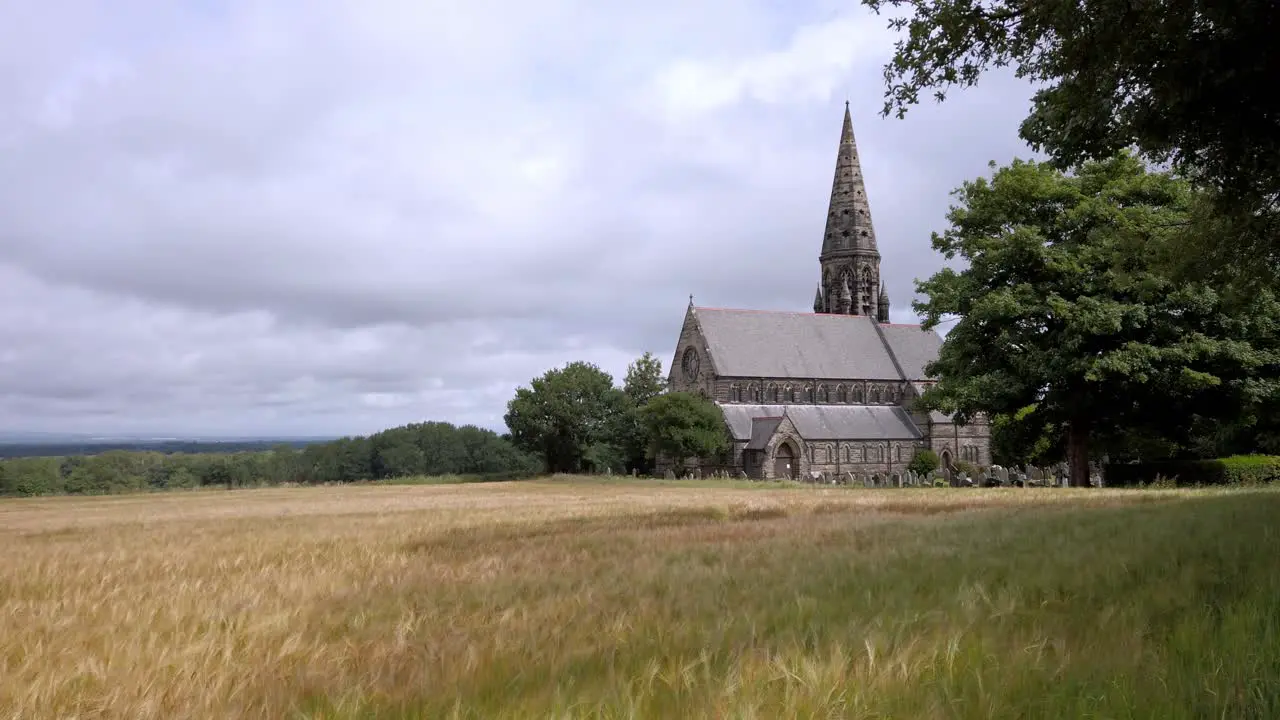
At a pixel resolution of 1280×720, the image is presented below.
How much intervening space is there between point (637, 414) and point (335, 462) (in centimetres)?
7632

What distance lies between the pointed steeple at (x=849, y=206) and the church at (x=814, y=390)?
960 cm

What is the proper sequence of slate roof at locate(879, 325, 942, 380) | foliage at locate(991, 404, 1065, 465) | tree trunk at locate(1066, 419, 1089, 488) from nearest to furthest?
tree trunk at locate(1066, 419, 1089, 488) → foliage at locate(991, 404, 1065, 465) → slate roof at locate(879, 325, 942, 380)

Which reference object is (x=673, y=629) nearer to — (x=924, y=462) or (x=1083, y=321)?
(x=1083, y=321)

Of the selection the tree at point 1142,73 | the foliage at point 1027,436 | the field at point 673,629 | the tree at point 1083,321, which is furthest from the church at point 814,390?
the field at point 673,629

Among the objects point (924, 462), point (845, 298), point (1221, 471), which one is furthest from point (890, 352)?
point (1221, 471)

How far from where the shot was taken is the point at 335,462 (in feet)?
445

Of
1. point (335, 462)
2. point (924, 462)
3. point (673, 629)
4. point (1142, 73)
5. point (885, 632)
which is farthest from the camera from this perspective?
point (335, 462)

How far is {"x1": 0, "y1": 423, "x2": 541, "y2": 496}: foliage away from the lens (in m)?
119

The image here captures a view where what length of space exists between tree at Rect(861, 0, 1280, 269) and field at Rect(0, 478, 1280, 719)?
4.64 m

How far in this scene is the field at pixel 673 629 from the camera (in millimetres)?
3613

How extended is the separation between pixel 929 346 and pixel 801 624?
86840mm

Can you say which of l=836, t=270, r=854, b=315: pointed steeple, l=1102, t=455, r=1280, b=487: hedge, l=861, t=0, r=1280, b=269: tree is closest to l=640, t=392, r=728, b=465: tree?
l=836, t=270, r=854, b=315: pointed steeple

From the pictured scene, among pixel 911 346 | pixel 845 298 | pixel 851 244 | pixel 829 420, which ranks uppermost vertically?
pixel 851 244

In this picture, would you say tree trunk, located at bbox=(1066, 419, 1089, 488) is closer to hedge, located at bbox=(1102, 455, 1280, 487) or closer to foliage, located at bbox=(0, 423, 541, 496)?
hedge, located at bbox=(1102, 455, 1280, 487)
